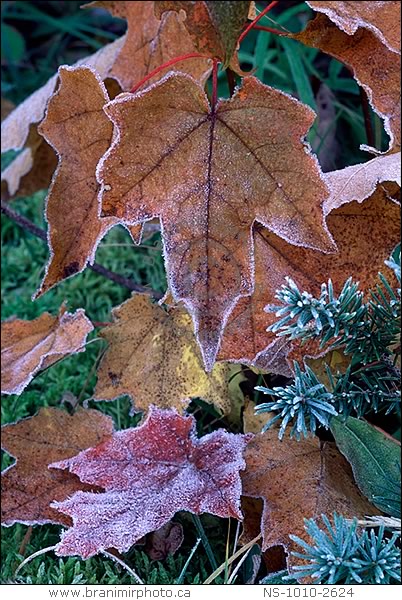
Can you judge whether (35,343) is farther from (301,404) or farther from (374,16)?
(374,16)

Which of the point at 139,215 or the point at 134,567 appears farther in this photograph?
the point at 134,567

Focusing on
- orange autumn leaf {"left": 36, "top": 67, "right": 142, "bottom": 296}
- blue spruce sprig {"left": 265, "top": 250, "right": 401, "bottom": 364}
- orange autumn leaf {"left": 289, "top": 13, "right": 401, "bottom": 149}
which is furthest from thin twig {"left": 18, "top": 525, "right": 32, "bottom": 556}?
orange autumn leaf {"left": 289, "top": 13, "right": 401, "bottom": 149}

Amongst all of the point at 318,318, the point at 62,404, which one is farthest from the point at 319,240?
the point at 62,404

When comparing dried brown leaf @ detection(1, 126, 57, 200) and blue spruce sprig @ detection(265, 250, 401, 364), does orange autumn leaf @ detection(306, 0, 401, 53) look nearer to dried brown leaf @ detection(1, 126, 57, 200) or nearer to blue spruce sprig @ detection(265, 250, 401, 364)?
blue spruce sprig @ detection(265, 250, 401, 364)

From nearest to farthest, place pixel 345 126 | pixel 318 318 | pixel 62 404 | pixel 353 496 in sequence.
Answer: pixel 318 318 < pixel 353 496 < pixel 62 404 < pixel 345 126

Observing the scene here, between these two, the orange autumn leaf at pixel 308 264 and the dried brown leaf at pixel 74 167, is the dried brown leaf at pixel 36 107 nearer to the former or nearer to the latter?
the dried brown leaf at pixel 74 167
